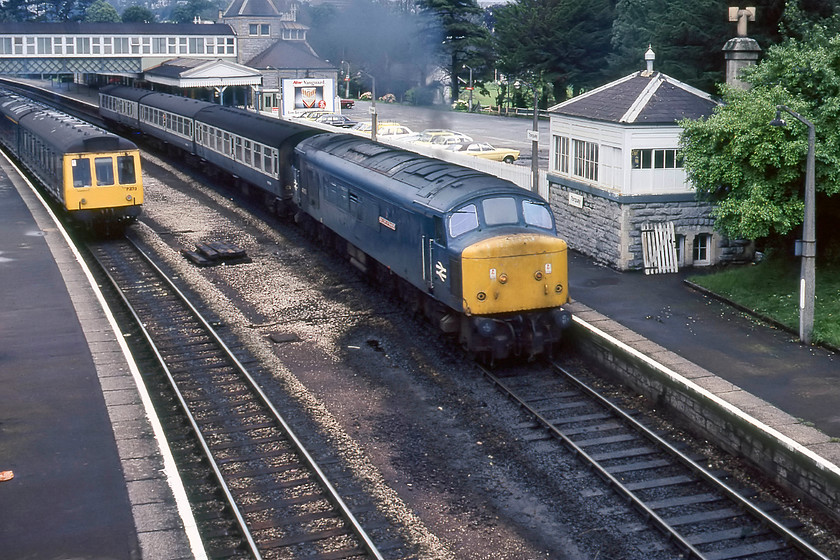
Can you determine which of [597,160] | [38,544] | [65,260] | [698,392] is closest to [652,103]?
[597,160]

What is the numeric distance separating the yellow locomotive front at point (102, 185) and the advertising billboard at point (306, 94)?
31.2m

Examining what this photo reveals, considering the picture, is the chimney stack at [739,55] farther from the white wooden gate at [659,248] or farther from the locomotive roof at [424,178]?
the locomotive roof at [424,178]

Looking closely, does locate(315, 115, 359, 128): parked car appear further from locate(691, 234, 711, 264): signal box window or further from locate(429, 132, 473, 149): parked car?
locate(691, 234, 711, 264): signal box window

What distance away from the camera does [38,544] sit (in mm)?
10430

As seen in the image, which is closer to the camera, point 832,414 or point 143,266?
point 832,414

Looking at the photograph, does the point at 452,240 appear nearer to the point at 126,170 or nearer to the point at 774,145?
the point at 774,145

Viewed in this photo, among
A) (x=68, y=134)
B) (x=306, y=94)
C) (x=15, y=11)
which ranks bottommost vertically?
(x=68, y=134)

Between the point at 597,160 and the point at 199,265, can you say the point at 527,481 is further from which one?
the point at 199,265

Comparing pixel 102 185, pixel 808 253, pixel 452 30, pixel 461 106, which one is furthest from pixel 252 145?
pixel 461 106

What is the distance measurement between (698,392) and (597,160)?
1158 cm

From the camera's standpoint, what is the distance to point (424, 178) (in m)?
19.7

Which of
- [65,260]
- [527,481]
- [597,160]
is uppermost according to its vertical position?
[597,160]

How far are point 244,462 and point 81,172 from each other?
17.9 metres

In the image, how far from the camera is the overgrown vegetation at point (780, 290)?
755 inches
